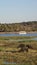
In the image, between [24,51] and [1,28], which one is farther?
[1,28]

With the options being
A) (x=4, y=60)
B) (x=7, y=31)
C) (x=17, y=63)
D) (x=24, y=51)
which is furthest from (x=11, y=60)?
(x=7, y=31)

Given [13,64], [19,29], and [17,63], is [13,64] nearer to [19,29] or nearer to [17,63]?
[17,63]

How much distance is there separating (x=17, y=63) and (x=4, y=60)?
3034 millimetres

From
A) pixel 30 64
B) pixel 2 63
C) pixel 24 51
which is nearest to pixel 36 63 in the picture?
pixel 30 64

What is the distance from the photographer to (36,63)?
86.1 feet

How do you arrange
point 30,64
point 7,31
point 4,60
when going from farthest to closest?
point 7,31 < point 4,60 < point 30,64

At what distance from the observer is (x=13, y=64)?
26703 millimetres

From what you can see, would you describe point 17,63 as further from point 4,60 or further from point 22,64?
point 4,60

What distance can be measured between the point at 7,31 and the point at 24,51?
4878 inches

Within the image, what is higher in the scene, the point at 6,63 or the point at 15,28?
the point at 6,63

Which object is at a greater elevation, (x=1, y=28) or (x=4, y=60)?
(x=4, y=60)

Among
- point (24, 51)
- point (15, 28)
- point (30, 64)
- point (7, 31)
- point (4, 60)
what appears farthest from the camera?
point (15, 28)

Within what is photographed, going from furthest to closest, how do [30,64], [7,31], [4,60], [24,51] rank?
[7,31], [24,51], [4,60], [30,64]

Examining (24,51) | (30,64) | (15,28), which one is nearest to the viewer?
(30,64)
